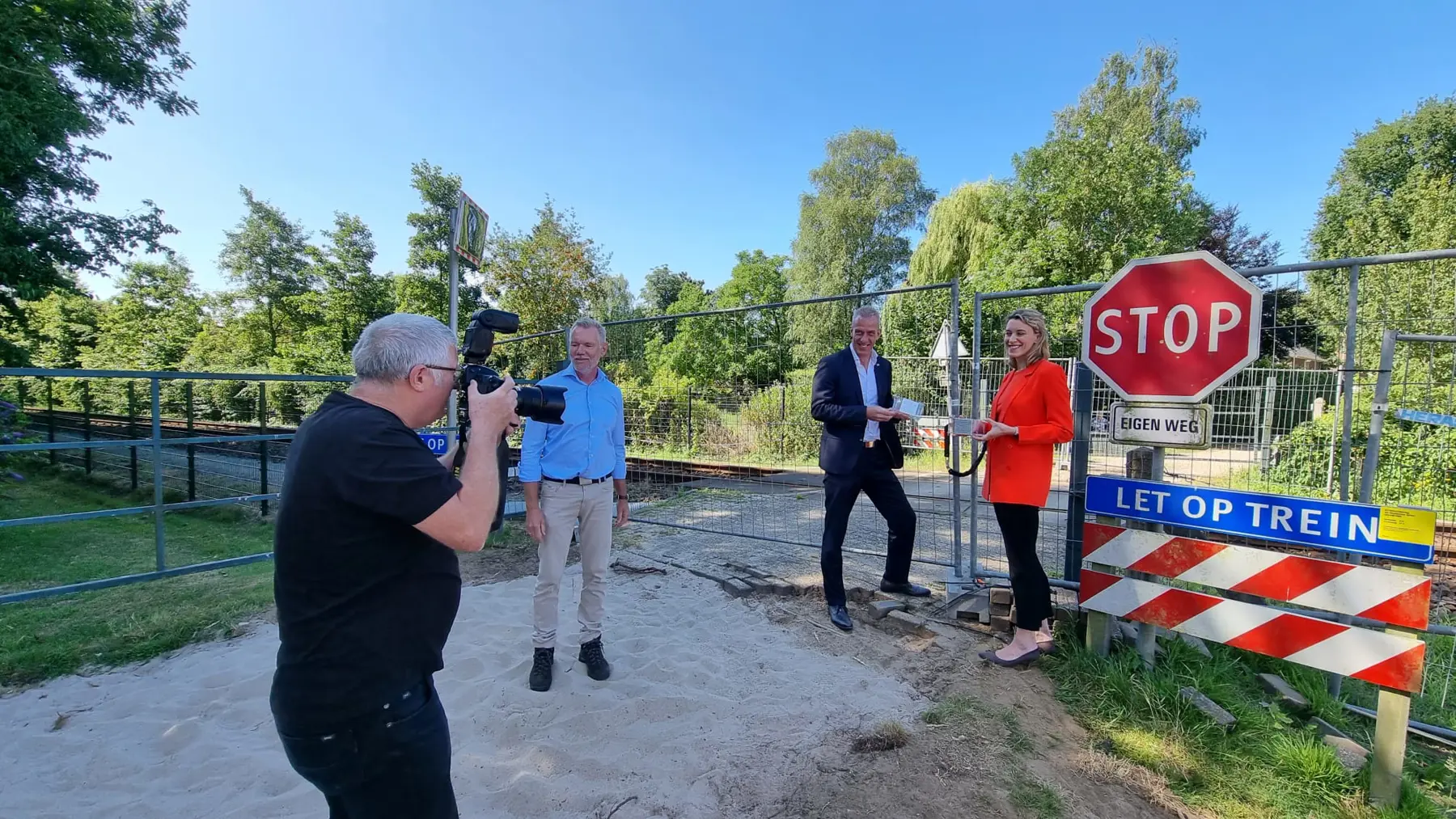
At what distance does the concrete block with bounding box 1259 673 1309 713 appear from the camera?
3092 millimetres

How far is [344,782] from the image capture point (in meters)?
1.34

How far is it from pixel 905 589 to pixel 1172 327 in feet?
7.71

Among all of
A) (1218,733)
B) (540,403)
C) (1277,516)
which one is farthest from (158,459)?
(1277,516)

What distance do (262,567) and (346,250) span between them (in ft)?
69.5

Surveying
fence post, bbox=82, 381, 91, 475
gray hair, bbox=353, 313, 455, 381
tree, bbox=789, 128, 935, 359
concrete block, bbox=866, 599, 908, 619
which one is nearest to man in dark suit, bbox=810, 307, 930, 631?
concrete block, bbox=866, 599, 908, 619

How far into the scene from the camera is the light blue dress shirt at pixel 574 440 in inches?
126

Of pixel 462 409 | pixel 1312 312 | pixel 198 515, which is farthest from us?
pixel 198 515

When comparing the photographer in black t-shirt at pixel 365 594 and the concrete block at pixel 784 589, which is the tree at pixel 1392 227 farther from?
the photographer in black t-shirt at pixel 365 594

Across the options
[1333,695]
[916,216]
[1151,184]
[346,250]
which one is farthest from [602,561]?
[916,216]

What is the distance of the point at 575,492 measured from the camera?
323 cm

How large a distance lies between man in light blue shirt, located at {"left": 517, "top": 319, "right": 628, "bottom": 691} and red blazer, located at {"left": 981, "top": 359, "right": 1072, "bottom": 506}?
2.17m

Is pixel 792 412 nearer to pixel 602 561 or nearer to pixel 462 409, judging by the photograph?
pixel 602 561

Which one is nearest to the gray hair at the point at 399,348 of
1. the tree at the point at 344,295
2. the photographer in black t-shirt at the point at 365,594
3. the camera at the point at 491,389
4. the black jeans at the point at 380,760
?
the photographer in black t-shirt at the point at 365,594

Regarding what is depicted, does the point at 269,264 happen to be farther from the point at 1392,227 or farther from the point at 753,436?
the point at 1392,227
